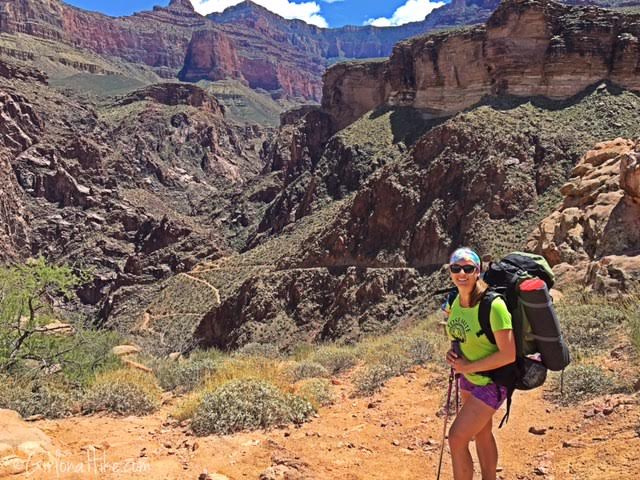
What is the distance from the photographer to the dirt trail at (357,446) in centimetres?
566

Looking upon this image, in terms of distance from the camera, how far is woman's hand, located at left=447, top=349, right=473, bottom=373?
4.62 meters

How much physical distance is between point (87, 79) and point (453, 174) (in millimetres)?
138078

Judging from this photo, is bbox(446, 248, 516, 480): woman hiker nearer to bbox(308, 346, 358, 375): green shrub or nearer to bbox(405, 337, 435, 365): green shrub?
bbox(405, 337, 435, 365): green shrub

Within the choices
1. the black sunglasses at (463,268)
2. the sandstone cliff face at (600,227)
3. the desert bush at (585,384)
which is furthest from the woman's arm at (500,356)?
the sandstone cliff face at (600,227)

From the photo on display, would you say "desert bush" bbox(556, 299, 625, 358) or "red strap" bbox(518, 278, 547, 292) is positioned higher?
"red strap" bbox(518, 278, 547, 292)

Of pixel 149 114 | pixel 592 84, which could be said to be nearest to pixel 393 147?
pixel 592 84

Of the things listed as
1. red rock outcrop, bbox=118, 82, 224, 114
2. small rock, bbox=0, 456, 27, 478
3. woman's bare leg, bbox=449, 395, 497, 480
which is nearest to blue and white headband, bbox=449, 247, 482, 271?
woman's bare leg, bbox=449, 395, 497, 480

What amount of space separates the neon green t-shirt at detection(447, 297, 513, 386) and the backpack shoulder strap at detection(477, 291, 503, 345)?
3cm

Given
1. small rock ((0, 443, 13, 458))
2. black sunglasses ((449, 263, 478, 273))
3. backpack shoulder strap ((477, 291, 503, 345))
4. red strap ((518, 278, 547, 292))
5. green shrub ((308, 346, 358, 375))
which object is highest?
black sunglasses ((449, 263, 478, 273))

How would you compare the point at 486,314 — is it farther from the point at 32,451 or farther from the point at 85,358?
the point at 85,358

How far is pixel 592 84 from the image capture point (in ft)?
110

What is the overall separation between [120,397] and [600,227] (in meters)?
13.4

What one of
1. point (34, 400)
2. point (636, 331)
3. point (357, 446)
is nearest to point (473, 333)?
point (357, 446)

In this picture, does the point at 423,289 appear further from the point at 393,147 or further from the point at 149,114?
the point at 149,114
